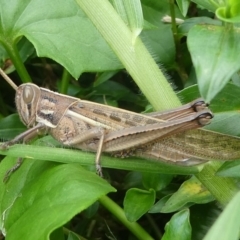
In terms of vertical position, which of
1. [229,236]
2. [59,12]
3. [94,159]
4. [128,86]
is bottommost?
[128,86]

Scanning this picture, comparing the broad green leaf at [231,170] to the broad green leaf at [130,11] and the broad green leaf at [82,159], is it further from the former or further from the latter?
Answer: the broad green leaf at [130,11]

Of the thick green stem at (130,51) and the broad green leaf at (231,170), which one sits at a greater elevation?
the thick green stem at (130,51)

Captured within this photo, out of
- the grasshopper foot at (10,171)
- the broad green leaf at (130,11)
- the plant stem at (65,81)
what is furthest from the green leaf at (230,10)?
the plant stem at (65,81)

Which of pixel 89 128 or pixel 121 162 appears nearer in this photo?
pixel 121 162

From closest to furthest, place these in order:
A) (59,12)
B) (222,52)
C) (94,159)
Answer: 1. (222,52)
2. (94,159)
3. (59,12)

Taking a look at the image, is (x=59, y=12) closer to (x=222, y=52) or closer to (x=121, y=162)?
(x=121, y=162)

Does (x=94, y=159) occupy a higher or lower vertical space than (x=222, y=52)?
lower

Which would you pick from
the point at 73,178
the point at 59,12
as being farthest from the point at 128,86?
the point at 73,178

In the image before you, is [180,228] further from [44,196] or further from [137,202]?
[44,196]

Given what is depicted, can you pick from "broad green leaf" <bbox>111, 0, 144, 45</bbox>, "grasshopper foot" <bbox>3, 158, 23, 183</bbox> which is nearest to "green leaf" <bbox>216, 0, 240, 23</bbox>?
"broad green leaf" <bbox>111, 0, 144, 45</bbox>
